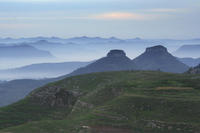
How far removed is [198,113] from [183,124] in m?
7.72

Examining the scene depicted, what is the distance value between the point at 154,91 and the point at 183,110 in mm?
22277

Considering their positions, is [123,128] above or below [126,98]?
below

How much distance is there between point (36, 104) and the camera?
560ft

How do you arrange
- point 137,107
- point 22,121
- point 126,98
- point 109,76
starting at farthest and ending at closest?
1. point 109,76
2. point 22,121
3. point 126,98
4. point 137,107

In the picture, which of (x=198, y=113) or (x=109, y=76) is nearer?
(x=198, y=113)

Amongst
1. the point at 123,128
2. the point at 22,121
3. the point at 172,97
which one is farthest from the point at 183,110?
the point at 22,121

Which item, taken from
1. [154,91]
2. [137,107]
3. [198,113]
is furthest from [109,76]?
[198,113]

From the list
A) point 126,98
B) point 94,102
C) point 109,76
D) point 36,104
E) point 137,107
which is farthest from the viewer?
point 109,76

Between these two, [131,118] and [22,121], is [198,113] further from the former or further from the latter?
[22,121]

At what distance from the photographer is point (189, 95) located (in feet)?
357

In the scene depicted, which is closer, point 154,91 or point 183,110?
point 183,110

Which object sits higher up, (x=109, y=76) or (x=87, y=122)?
(x=109, y=76)

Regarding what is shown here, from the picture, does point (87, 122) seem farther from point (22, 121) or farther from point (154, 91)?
point (22, 121)

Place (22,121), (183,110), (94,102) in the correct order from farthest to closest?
(22,121) < (94,102) < (183,110)
